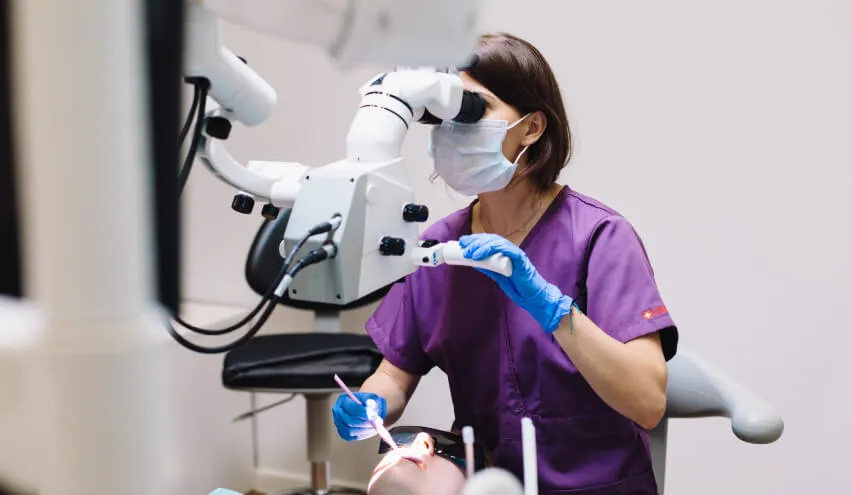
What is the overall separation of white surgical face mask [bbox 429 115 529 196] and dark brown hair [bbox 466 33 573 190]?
7 centimetres

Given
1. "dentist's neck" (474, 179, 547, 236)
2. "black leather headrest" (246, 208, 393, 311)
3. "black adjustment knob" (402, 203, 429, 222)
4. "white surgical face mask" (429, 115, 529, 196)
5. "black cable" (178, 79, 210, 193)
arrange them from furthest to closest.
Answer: "black leather headrest" (246, 208, 393, 311) → "dentist's neck" (474, 179, 547, 236) → "white surgical face mask" (429, 115, 529, 196) → "black adjustment knob" (402, 203, 429, 222) → "black cable" (178, 79, 210, 193)

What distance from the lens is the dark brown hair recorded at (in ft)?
3.95

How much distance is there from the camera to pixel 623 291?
1.13 metres

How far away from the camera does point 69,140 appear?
0.74 ft

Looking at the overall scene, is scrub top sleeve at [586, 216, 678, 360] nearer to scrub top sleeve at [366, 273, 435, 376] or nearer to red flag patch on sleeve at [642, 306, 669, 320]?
red flag patch on sleeve at [642, 306, 669, 320]

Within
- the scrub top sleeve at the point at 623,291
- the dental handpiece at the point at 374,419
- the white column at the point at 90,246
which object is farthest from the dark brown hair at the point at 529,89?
the white column at the point at 90,246

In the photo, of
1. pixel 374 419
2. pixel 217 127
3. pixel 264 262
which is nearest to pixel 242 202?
pixel 217 127

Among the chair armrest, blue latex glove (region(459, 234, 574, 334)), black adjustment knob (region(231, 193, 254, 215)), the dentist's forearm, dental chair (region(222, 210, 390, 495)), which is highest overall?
black adjustment knob (region(231, 193, 254, 215))

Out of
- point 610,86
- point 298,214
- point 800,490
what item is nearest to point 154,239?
point 298,214

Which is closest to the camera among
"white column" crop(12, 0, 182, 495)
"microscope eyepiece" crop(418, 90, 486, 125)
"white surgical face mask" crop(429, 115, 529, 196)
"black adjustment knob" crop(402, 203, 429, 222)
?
"white column" crop(12, 0, 182, 495)

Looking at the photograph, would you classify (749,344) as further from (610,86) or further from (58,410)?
(58,410)

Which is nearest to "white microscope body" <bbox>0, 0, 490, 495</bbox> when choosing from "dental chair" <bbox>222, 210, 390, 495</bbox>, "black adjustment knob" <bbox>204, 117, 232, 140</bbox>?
"black adjustment knob" <bbox>204, 117, 232, 140</bbox>

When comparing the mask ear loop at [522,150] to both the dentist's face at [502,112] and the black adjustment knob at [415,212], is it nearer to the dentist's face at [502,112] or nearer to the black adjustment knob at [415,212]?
the dentist's face at [502,112]

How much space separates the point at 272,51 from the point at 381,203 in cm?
153
